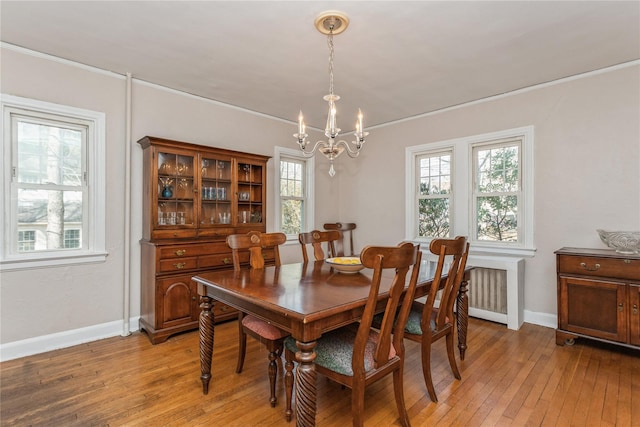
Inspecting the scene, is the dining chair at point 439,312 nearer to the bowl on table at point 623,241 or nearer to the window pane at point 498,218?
the bowl on table at point 623,241

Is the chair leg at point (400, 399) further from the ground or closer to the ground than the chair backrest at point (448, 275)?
closer to the ground

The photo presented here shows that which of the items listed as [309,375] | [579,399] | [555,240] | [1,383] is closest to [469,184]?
[555,240]

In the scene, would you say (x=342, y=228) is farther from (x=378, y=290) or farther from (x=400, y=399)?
(x=378, y=290)

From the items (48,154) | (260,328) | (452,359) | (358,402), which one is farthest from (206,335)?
(48,154)

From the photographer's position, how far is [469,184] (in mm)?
3982

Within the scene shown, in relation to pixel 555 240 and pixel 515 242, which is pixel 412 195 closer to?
pixel 515 242

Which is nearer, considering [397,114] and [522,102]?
[522,102]

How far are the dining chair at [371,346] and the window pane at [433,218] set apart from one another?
272cm

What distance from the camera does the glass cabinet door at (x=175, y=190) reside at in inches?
129

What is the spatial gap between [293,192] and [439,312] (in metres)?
3.05

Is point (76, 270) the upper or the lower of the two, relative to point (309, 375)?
upper

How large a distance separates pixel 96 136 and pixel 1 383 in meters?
2.11

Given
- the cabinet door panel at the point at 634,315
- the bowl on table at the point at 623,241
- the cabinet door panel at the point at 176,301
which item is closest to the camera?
the cabinet door panel at the point at 634,315

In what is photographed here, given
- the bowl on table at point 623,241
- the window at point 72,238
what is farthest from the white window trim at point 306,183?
the bowl on table at point 623,241
